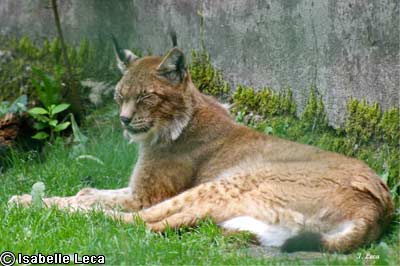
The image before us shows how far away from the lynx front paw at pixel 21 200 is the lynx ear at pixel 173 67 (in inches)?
64.3

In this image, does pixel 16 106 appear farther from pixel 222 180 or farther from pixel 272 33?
pixel 222 180

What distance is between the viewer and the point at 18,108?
1073 cm

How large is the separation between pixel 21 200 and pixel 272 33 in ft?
9.99

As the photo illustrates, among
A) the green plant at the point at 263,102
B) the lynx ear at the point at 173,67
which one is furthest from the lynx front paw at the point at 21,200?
the green plant at the point at 263,102

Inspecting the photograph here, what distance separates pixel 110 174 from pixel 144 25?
2.29 meters

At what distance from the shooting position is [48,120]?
10.7 metres

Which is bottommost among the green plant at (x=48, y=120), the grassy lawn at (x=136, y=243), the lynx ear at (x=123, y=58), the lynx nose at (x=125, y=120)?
the green plant at (x=48, y=120)

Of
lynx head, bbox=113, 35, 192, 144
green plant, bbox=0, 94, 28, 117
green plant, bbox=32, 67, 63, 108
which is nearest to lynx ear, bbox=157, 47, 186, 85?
lynx head, bbox=113, 35, 192, 144

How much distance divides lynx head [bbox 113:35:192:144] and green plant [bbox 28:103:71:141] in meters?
2.49

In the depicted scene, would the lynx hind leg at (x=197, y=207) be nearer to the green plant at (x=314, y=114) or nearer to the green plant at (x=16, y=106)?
the green plant at (x=314, y=114)

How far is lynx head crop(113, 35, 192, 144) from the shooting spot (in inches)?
320

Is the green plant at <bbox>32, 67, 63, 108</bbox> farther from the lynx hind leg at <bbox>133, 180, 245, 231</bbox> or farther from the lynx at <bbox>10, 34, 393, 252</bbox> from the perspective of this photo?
the lynx hind leg at <bbox>133, 180, 245, 231</bbox>

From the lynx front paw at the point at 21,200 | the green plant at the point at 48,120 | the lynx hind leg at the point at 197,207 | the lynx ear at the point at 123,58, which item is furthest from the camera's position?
the green plant at the point at 48,120

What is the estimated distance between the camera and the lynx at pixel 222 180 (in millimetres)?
6965
